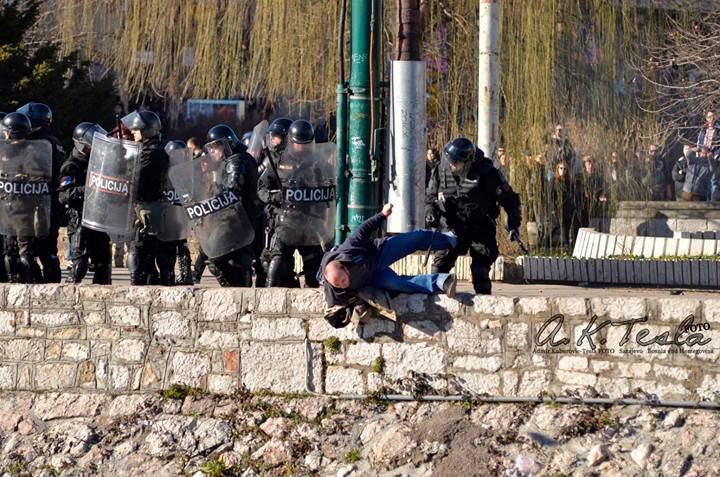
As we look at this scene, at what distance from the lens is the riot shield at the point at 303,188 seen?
1087 cm

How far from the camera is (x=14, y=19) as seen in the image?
2041cm

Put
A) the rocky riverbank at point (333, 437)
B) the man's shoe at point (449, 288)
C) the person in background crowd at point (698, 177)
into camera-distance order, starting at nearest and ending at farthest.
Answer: the rocky riverbank at point (333, 437), the man's shoe at point (449, 288), the person in background crowd at point (698, 177)

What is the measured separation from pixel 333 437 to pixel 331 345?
558 mm

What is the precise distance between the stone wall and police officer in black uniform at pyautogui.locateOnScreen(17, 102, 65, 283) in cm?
252

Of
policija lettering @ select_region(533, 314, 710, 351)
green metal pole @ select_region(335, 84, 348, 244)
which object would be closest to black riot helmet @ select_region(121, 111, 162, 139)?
green metal pole @ select_region(335, 84, 348, 244)

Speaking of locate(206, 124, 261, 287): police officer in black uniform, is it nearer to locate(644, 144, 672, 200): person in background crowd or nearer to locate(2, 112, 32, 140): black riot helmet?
locate(2, 112, 32, 140): black riot helmet

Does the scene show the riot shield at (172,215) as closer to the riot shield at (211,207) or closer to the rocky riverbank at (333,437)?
the riot shield at (211,207)

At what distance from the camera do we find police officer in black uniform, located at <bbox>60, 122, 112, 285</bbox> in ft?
38.4

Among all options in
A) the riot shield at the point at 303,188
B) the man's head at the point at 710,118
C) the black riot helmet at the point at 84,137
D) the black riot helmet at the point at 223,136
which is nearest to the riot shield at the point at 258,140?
the black riot helmet at the point at 223,136

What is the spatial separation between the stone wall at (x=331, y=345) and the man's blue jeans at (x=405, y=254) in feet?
0.27

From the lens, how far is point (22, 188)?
1144cm

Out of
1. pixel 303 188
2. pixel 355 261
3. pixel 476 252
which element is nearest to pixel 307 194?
pixel 303 188

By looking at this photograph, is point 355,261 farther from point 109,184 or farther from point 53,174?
point 53,174

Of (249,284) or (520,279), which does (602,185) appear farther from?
(249,284)
